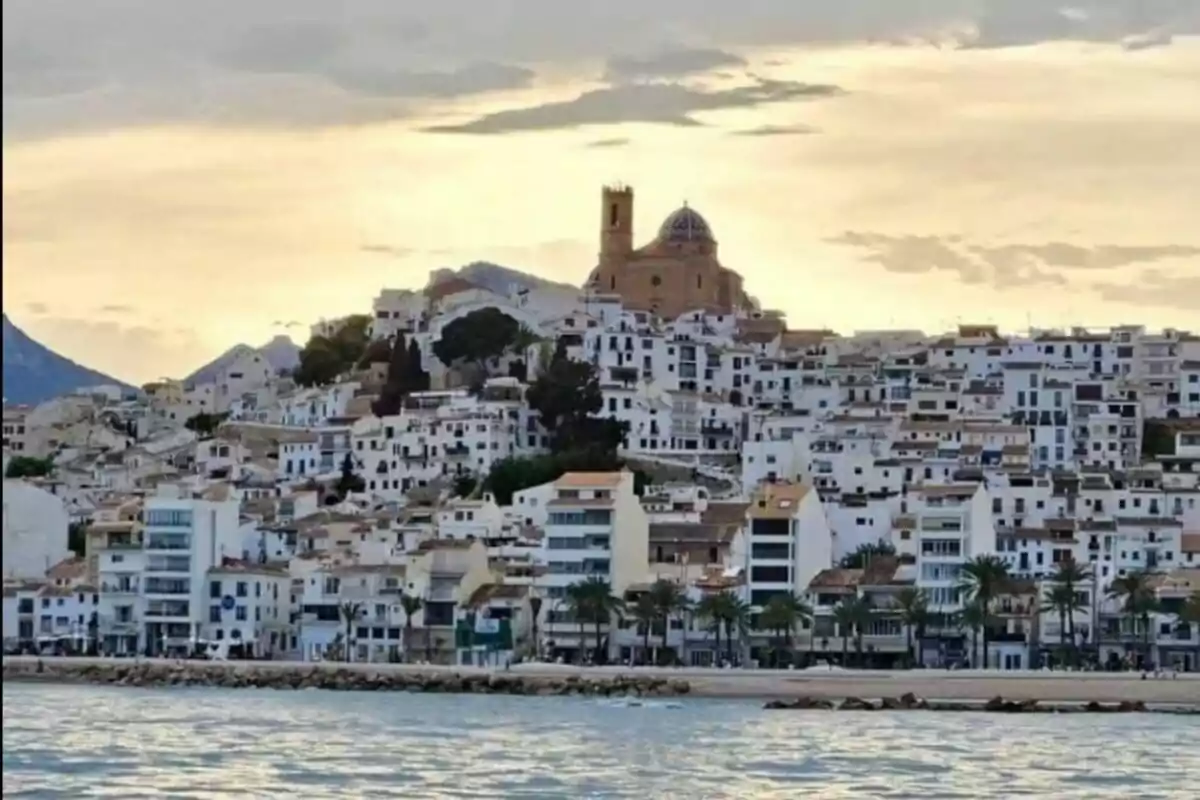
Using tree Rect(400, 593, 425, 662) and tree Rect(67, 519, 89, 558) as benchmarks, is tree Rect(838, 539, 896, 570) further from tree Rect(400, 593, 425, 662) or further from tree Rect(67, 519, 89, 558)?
tree Rect(67, 519, 89, 558)

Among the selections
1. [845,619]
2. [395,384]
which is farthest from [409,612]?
[395,384]

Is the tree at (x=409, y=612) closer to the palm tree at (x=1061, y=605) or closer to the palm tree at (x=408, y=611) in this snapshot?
the palm tree at (x=408, y=611)

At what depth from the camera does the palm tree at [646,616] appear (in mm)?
44781

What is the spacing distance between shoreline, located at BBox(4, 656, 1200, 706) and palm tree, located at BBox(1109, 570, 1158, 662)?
2.43 meters

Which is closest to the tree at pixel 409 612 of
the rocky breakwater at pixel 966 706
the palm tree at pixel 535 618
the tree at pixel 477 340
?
the palm tree at pixel 535 618

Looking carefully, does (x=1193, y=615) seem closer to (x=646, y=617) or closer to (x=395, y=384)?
(x=646, y=617)

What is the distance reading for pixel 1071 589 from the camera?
43719 millimetres

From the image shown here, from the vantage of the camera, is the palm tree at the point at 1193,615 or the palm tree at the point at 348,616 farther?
the palm tree at the point at 348,616

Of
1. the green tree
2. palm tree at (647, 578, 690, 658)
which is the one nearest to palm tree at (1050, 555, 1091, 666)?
the green tree

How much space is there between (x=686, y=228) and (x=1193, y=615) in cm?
3830

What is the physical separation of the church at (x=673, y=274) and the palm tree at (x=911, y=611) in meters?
34.1

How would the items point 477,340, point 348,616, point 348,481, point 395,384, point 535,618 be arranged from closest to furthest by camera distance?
point 535,618 → point 348,616 → point 348,481 → point 395,384 → point 477,340

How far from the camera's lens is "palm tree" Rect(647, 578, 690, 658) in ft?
146

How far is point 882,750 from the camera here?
27.3 m
